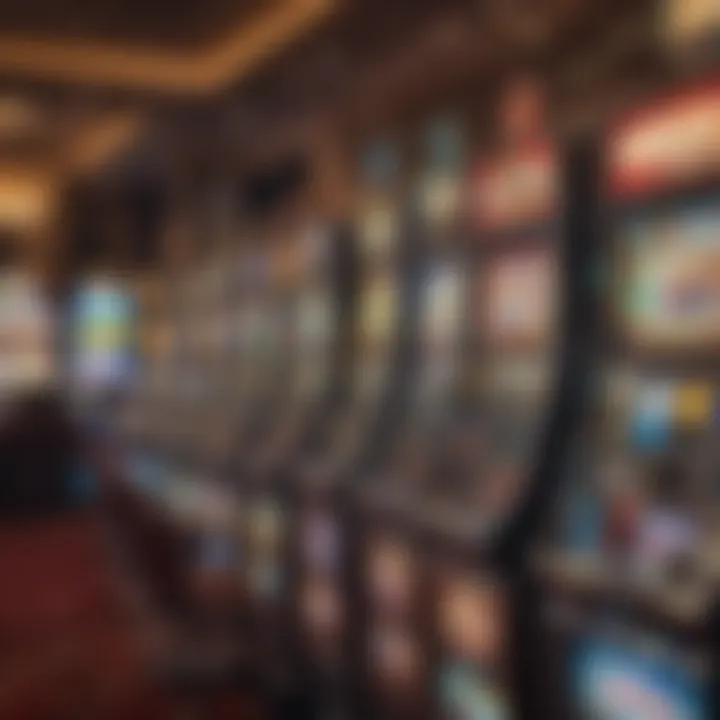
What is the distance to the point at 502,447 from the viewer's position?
88.0 inches

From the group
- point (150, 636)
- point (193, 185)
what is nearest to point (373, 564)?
point (150, 636)

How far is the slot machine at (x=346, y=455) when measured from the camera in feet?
9.32

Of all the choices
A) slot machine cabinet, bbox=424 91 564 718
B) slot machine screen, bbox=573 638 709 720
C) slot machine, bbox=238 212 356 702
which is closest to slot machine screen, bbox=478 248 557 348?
slot machine cabinet, bbox=424 91 564 718

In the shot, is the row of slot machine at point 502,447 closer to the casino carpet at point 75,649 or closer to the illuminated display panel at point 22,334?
Result: the casino carpet at point 75,649

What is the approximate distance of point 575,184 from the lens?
204cm

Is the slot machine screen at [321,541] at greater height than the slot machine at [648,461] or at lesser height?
lesser

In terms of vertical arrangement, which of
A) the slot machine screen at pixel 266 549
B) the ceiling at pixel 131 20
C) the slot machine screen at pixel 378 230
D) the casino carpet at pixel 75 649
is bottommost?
the casino carpet at pixel 75 649

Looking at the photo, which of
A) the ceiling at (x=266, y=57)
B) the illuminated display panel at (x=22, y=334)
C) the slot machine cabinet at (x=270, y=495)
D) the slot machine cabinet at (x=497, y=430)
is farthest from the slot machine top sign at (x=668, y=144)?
the illuminated display panel at (x=22, y=334)

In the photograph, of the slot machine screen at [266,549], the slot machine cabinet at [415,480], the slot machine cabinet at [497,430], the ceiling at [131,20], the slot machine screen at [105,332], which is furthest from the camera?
the slot machine screen at [105,332]

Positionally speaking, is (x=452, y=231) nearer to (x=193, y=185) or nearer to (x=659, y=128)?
(x=659, y=128)

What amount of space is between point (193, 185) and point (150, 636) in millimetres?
3326

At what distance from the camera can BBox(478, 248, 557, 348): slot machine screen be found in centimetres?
227

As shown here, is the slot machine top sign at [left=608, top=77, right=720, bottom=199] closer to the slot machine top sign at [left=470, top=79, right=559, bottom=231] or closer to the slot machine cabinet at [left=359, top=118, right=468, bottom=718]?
the slot machine top sign at [left=470, top=79, right=559, bottom=231]

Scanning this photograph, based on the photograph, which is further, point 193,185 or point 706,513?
point 193,185
